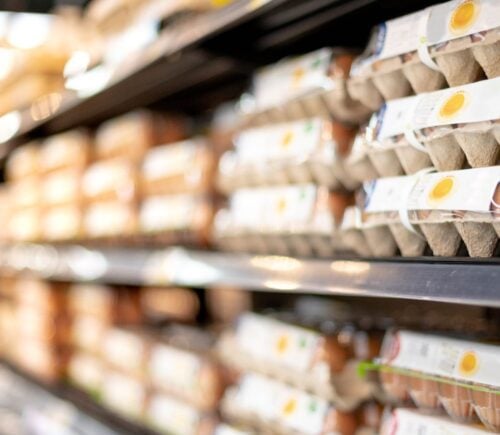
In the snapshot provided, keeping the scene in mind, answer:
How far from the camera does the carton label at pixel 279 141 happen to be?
5.05 feet

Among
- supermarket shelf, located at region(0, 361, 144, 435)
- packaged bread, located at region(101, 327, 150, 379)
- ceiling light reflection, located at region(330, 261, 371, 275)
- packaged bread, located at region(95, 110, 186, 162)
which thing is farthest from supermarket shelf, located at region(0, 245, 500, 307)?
supermarket shelf, located at region(0, 361, 144, 435)

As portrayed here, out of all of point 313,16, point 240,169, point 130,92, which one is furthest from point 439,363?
point 130,92

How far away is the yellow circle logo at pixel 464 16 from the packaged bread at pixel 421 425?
575mm

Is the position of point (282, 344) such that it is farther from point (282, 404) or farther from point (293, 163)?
point (293, 163)

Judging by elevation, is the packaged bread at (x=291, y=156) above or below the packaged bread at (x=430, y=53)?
below

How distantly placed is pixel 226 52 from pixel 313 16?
29 centimetres

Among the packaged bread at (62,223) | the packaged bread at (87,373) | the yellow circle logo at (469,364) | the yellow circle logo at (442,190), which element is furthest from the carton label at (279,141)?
the packaged bread at (87,373)

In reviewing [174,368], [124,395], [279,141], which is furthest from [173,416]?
[279,141]

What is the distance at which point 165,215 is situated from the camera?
7.01ft

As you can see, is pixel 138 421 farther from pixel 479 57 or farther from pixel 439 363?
pixel 479 57

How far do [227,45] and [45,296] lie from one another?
149 centimetres

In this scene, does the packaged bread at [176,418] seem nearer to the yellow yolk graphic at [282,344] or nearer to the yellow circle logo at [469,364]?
the yellow yolk graphic at [282,344]

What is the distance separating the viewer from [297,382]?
157 centimetres

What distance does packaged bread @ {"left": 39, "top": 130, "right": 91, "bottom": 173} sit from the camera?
2695 millimetres
